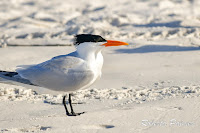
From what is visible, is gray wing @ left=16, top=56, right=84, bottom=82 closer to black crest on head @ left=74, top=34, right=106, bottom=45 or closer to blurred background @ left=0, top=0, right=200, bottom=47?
black crest on head @ left=74, top=34, right=106, bottom=45

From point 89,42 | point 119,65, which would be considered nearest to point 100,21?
point 119,65

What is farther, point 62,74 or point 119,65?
point 119,65

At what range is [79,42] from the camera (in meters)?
3.30

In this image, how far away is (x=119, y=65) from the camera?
17.0 ft

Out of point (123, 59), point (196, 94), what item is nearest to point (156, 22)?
point (123, 59)

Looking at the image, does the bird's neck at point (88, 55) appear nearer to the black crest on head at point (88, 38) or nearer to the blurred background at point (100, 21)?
the black crest on head at point (88, 38)

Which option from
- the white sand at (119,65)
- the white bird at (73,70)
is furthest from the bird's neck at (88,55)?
the white sand at (119,65)

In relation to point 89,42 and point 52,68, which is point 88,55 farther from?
point 52,68

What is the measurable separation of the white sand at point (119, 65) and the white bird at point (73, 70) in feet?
0.48

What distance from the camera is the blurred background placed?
6961 mm

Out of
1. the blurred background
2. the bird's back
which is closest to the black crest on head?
the bird's back

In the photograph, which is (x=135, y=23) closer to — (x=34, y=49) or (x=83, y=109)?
(x=34, y=49)

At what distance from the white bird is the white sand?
147 millimetres

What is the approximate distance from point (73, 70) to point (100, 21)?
5.25 m
